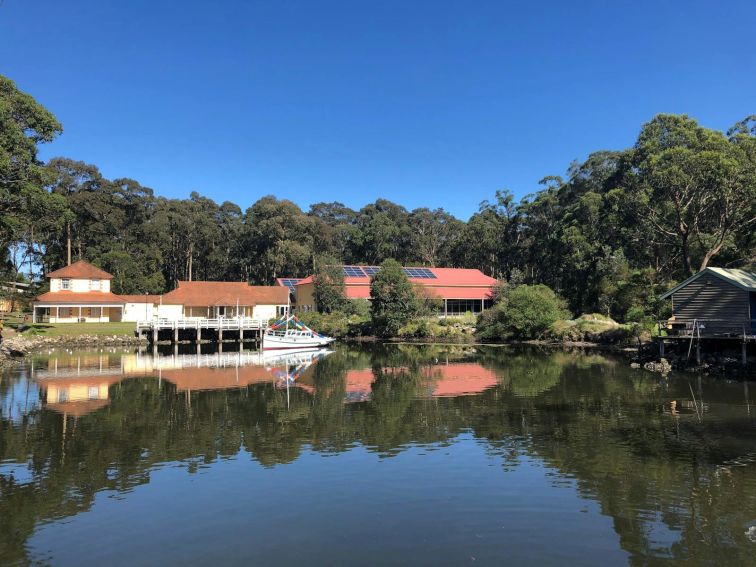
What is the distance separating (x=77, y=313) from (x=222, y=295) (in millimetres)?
13696

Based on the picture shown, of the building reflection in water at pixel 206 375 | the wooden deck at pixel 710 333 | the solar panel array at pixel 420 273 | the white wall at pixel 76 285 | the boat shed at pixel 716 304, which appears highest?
the solar panel array at pixel 420 273

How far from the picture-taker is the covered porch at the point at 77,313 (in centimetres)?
5041

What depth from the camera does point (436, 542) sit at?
302 inches

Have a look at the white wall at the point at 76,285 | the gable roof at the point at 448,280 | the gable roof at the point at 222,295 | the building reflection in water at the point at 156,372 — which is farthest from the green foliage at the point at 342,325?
the white wall at the point at 76,285

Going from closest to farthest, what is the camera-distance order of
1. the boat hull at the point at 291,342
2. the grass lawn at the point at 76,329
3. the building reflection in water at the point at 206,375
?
the building reflection in water at the point at 206,375, the boat hull at the point at 291,342, the grass lawn at the point at 76,329

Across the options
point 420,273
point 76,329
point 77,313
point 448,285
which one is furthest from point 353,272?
point 77,313

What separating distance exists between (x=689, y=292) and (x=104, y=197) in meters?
60.5

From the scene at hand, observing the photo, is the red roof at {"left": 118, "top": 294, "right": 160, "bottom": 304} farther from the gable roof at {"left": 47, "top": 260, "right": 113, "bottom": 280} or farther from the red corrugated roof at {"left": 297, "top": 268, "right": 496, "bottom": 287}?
the red corrugated roof at {"left": 297, "top": 268, "right": 496, "bottom": 287}

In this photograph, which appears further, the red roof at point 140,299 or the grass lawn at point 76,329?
the red roof at point 140,299

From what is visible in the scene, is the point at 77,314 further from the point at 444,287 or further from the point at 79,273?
the point at 444,287

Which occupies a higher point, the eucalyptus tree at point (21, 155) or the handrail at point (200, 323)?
the eucalyptus tree at point (21, 155)

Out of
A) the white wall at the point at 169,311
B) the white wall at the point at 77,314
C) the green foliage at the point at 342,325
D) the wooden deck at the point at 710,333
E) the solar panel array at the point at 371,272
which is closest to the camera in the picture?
the wooden deck at the point at 710,333

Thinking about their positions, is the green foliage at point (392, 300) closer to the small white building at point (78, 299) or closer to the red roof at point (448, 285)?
the red roof at point (448, 285)

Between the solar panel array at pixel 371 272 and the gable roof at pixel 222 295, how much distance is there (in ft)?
24.0
